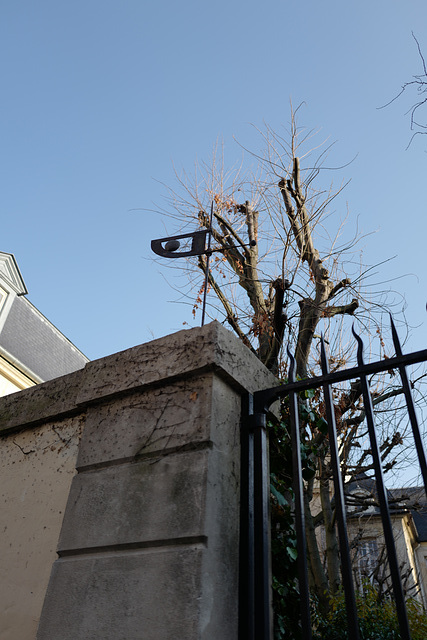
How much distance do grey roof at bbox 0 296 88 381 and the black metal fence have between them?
11.3 meters

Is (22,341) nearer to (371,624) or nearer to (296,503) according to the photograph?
(371,624)

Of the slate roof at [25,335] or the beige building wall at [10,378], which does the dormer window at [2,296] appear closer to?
the slate roof at [25,335]

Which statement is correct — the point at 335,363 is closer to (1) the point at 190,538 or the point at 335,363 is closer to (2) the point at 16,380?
(1) the point at 190,538

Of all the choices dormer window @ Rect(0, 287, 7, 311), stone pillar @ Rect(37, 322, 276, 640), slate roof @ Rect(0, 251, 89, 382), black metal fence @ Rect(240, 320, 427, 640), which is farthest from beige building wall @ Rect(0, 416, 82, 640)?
dormer window @ Rect(0, 287, 7, 311)

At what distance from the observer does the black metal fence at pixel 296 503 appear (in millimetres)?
1720

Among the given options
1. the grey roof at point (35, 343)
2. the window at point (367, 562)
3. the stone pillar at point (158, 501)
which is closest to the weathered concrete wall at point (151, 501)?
the stone pillar at point (158, 501)

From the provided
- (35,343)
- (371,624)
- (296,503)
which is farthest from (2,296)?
(296,503)

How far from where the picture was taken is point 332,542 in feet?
21.0

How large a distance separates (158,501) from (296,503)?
0.54 m

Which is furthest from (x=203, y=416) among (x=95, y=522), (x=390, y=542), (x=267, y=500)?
(x=390, y=542)

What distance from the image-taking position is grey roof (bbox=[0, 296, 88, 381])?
12844mm

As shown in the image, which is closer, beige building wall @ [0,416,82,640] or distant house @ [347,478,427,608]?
beige building wall @ [0,416,82,640]

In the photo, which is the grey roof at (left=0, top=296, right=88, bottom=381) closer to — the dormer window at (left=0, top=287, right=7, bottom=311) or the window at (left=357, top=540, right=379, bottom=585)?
the dormer window at (left=0, top=287, right=7, bottom=311)

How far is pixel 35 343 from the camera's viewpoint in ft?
45.2
